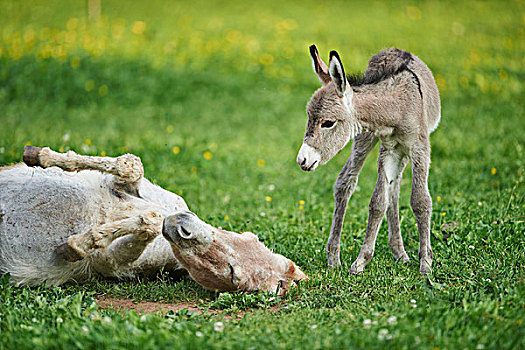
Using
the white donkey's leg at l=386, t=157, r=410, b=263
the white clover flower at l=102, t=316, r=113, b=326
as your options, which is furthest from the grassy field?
the white donkey's leg at l=386, t=157, r=410, b=263

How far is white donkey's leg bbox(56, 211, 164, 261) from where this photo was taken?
4035 millimetres

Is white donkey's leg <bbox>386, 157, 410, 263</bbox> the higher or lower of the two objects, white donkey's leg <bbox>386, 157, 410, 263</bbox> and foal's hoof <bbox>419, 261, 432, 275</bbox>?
the higher

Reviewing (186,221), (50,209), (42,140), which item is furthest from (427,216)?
(42,140)

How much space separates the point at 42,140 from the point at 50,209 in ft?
12.9

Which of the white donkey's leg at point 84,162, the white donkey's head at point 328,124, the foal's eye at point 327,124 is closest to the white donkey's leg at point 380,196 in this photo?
the white donkey's head at point 328,124

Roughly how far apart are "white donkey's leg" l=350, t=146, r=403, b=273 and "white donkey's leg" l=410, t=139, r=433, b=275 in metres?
0.20

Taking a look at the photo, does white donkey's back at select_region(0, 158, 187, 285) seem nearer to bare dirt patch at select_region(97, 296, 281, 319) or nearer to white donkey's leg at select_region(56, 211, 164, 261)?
white donkey's leg at select_region(56, 211, 164, 261)

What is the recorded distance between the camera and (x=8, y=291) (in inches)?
154

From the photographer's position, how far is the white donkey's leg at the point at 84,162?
4203 millimetres

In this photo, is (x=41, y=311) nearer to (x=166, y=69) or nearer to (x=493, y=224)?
(x=493, y=224)

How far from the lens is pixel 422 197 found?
14.7ft

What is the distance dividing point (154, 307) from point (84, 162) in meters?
1.20

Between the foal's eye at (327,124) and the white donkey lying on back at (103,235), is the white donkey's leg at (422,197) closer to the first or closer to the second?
the foal's eye at (327,124)

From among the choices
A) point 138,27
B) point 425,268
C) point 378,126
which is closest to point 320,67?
point 378,126
